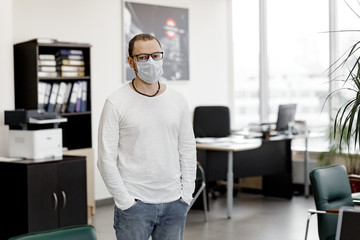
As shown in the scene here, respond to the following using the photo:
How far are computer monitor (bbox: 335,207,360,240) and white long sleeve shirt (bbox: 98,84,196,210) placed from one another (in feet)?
2.93

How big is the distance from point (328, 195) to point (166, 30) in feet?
15.4

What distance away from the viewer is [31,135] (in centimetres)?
525

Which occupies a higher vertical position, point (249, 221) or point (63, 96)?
point (63, 96)

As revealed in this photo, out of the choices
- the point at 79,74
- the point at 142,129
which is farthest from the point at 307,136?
the point at 142,129

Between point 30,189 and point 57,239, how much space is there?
276 cm

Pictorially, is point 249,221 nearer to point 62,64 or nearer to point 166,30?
point 62,64

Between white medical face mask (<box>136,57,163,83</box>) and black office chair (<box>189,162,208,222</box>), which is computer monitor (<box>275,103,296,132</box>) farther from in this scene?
white medical face mask (<box>136,57,163,83</box>)

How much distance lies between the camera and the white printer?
5254mm

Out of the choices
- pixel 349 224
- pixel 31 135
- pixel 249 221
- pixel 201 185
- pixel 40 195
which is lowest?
pixel 249 221

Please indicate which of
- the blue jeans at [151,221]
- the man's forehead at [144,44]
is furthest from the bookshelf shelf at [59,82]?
the blue jeans at [151,221]

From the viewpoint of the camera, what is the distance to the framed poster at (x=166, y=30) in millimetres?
7594

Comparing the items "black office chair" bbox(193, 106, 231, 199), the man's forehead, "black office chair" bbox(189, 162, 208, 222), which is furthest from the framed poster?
the man's forehead

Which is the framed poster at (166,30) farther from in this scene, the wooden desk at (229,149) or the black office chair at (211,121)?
the wooden desk at (229,149)

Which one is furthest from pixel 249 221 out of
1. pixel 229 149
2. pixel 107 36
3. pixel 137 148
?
pixel 137 148
